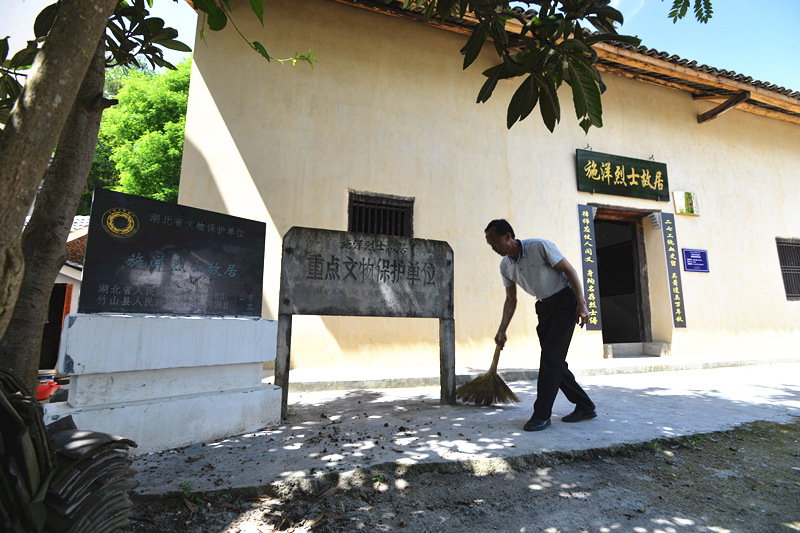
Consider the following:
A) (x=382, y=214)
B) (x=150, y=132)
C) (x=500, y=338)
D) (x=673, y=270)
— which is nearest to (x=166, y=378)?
(x=500, y=338)

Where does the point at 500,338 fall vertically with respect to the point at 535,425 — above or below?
above

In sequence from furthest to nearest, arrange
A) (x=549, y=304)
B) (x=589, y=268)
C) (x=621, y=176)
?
(x=621, y=176) < (x=589, y=268) < (x=549, y=304)

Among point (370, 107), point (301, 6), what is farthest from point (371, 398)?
point (301, 6)

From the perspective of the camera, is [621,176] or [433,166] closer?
[433,166]

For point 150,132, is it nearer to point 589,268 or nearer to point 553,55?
point 589,268

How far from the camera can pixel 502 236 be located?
9.95ft

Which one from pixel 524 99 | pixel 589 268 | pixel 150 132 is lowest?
pixel 589 268

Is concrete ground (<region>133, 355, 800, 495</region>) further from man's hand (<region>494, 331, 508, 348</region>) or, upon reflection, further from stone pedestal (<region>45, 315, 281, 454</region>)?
man's hand (<region>494, 331, 508, 348</region>)

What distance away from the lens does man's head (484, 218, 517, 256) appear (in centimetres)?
303

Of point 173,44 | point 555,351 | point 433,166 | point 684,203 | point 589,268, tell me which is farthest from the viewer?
point 684,203

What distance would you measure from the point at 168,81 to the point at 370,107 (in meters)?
11.3

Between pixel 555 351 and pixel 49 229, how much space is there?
10.7 ft

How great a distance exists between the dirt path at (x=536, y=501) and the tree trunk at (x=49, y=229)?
1135mm

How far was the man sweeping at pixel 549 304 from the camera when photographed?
111 inches
